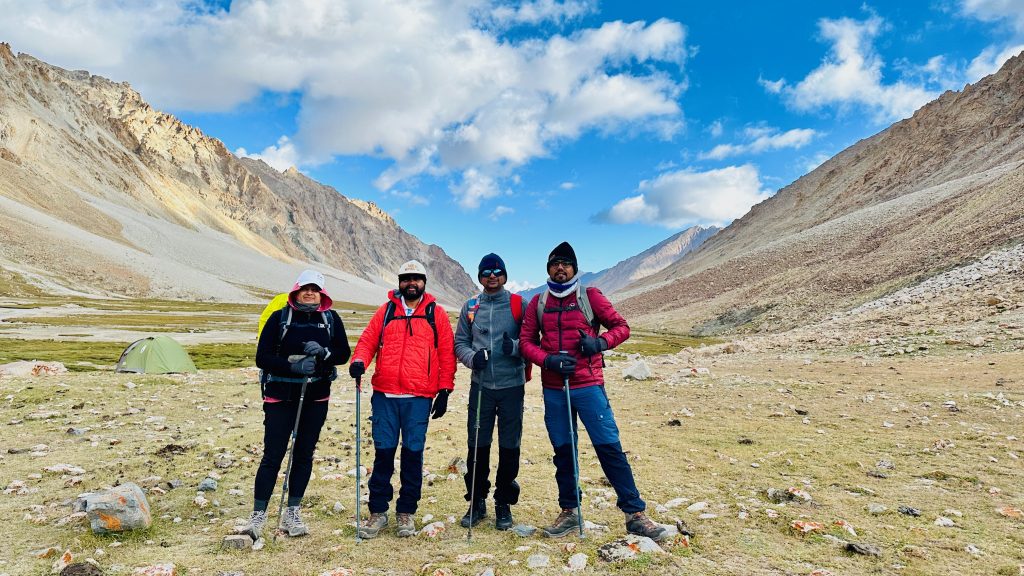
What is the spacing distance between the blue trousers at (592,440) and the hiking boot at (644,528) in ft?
0.32

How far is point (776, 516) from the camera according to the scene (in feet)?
23.2

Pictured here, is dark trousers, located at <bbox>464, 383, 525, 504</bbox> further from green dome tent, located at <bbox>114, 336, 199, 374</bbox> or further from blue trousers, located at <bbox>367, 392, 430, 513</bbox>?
green dome tent, located at <bbox>114, 336, 199, 374</bbox>

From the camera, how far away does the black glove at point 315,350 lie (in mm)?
6945

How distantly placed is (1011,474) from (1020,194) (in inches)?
2817

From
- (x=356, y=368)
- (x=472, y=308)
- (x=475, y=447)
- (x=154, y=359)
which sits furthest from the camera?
(x=154, y=359)

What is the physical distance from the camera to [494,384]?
24.3 ft

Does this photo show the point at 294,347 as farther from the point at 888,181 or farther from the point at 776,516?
the point at 888,181

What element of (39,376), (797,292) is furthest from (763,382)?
(797,292)

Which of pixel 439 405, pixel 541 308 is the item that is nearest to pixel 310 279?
pixel 439 405

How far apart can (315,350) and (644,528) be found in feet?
16.1

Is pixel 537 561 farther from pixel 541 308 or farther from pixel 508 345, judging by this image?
pixel 541 308

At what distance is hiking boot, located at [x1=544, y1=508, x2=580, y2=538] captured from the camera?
22.6 ft

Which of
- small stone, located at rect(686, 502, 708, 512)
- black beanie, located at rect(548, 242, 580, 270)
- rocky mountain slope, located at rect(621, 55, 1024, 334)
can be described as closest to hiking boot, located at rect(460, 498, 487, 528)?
small stone, located at rect(686, 502, 708, 512)

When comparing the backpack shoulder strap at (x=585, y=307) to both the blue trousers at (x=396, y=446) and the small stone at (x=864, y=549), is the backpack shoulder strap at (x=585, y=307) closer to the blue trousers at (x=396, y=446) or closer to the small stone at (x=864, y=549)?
the blue trousers at (x=396, y=446)
